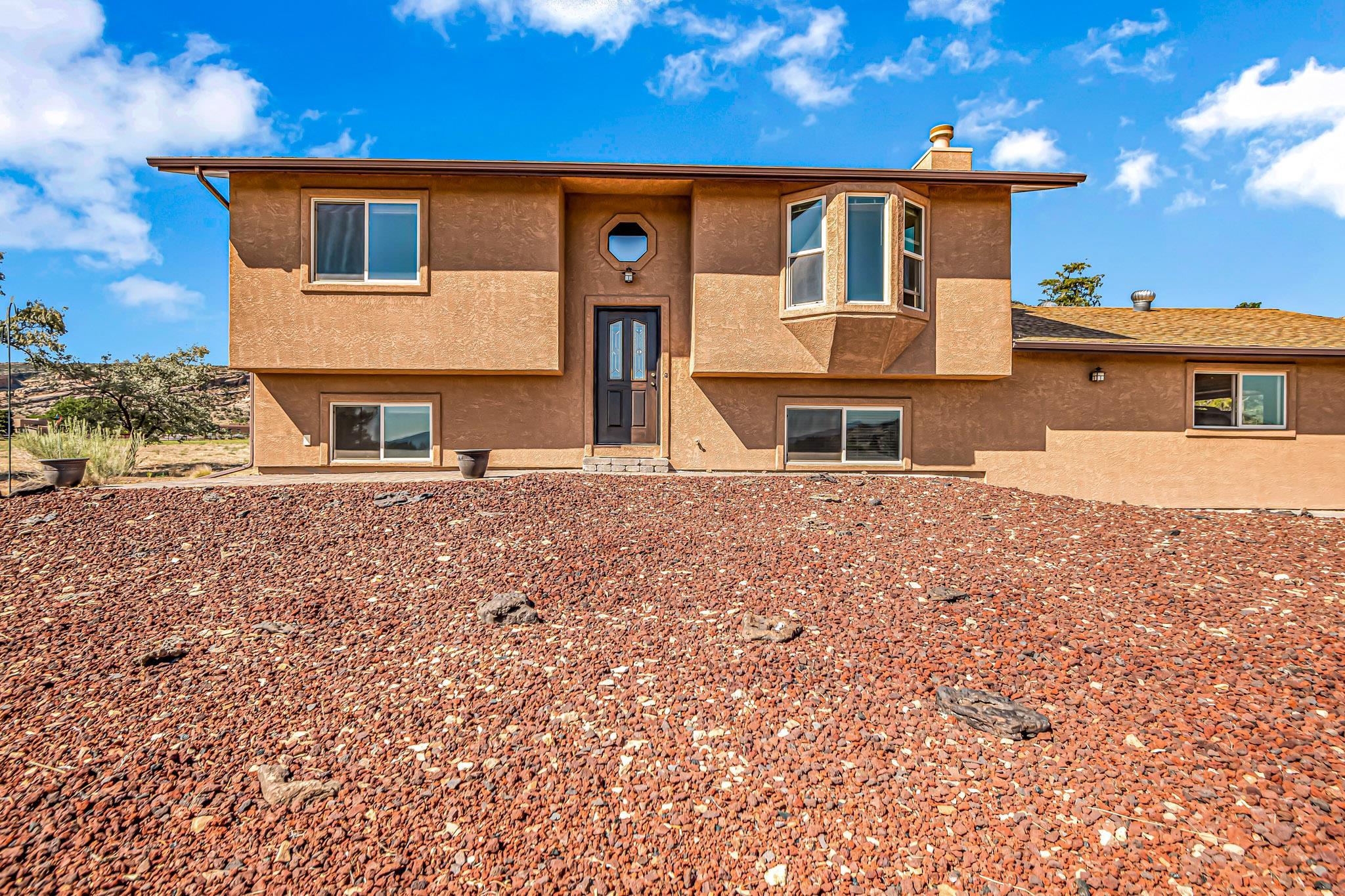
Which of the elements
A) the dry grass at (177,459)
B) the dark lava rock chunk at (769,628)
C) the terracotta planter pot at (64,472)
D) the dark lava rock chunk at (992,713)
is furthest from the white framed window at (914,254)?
the terracotta planter pot at (64,472)

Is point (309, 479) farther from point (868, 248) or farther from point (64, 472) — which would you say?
point (868, 248)

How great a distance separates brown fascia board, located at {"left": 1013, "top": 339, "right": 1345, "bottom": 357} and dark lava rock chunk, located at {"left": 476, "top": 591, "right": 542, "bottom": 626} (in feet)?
30.4

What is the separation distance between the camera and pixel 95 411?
1819 centimetres

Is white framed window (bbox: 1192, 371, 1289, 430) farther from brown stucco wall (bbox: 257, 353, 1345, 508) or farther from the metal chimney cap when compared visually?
the metal chimney cap

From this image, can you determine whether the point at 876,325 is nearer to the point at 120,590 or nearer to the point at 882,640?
the point at 882,640

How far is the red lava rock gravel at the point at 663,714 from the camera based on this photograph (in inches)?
93.5

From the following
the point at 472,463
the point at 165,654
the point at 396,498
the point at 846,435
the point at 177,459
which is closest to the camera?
the point at 165,654

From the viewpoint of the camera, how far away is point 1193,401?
1066 cm

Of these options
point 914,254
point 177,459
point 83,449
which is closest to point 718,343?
point 914,254

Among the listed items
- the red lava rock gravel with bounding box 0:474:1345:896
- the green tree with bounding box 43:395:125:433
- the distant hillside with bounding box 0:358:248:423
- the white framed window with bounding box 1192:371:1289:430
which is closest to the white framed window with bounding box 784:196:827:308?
the red lava rock gravel with bounding box 0:474:1345:896

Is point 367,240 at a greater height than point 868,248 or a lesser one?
greater

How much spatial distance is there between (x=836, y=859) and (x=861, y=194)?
29.9 ft

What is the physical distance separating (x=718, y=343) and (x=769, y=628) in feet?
20.7

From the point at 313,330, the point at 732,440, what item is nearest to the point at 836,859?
the point at 732,440
